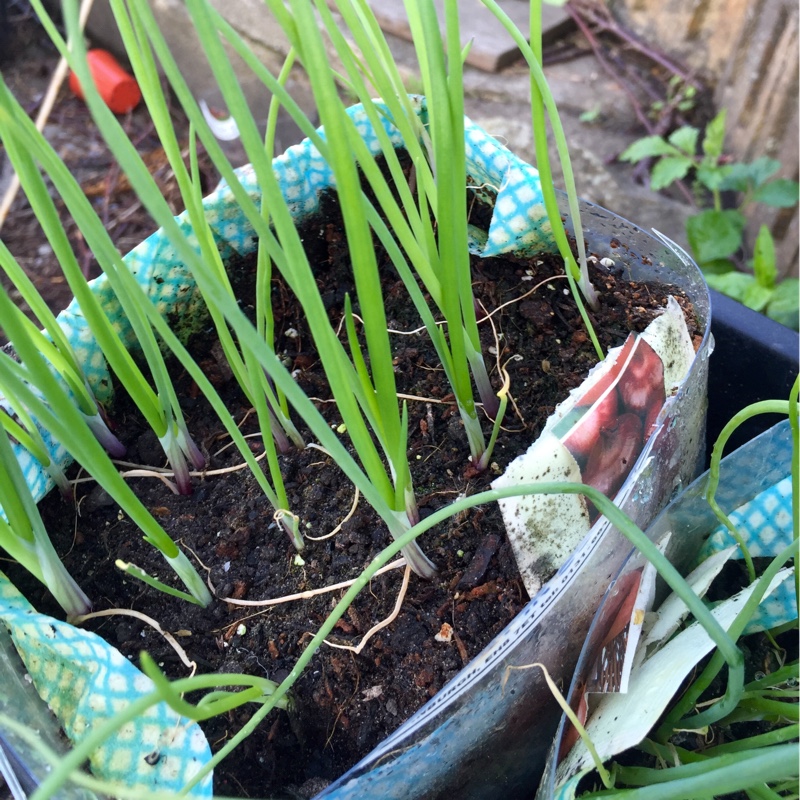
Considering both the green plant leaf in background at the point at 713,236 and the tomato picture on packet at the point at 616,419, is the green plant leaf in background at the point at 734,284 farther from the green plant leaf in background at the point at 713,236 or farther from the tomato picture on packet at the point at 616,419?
the tomato picture on packet at the point at 616,419

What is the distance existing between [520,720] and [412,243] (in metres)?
0.32

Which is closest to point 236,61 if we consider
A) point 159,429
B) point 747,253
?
point 747,253

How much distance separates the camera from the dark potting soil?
1.70 feet

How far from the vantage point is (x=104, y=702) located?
47cm

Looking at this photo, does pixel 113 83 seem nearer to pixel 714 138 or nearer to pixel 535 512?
pixel 714 138

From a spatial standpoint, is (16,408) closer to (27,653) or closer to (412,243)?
(27,653)

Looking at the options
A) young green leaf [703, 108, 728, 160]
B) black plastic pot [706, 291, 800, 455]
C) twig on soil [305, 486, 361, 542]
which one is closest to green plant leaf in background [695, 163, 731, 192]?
young green leaf [703, 108, 728, 160]

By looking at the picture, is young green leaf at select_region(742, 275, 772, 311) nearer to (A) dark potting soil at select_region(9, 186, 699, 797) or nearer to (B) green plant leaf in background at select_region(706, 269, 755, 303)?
(B) green plant leaf in background at select_region(706, 269, 755, 303)

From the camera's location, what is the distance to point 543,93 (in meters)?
0.52

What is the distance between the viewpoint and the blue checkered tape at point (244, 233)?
63 cm

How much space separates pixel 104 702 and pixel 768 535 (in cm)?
49

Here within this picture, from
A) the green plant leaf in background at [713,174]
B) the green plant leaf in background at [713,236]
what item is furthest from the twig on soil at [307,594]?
the green plant leaf in background at [713,174]

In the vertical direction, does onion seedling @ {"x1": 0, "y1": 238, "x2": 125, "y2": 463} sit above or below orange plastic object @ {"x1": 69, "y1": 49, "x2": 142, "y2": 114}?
below

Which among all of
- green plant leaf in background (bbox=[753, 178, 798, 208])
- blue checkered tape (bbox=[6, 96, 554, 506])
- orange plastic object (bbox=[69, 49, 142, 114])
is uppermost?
orange plastic object (bbox=[69, 49, 142, 114])
